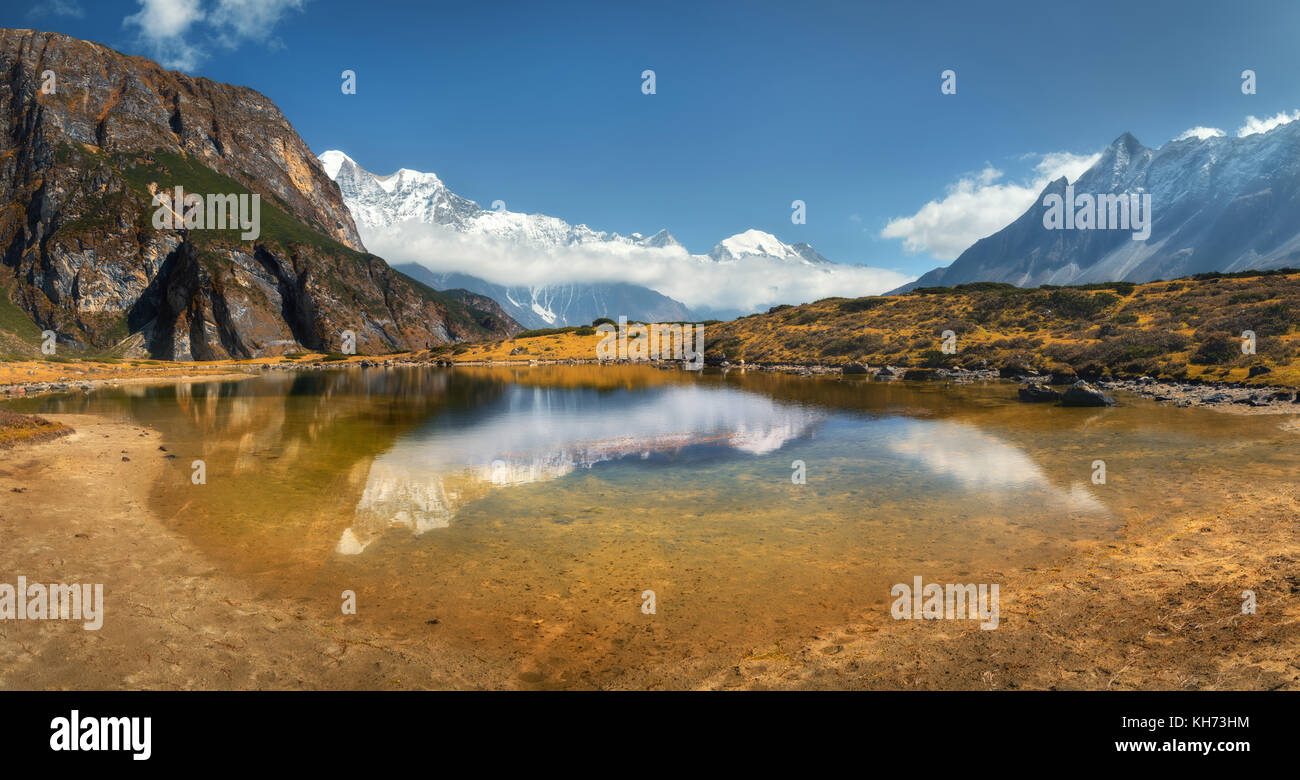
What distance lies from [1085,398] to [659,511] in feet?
116

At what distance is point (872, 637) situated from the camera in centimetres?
905

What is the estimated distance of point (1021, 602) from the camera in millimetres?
10148

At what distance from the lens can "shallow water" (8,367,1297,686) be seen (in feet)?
32.8

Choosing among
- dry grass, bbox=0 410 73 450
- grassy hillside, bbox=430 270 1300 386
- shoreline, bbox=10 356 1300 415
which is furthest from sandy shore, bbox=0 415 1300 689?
grassy hillside, bbox=430 270 1300 386

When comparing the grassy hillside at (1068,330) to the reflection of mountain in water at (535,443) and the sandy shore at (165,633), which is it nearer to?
the reflection of mountain in water at (535,443)

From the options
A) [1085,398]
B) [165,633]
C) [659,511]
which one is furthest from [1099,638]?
[1085,398]

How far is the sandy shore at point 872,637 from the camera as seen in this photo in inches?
304

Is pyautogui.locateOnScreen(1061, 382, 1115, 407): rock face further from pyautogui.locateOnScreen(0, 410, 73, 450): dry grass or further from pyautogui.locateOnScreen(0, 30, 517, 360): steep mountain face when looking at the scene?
pyautogui.locateOnScreen(0, 30, 517, 360): steep mountain face

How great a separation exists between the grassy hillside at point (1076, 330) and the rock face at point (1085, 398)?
14269 millimetres

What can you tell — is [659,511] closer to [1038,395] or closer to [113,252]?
[1038,395]

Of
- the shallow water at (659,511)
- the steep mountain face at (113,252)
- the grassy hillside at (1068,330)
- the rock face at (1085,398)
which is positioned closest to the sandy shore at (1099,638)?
the shallow water at (659,511)
